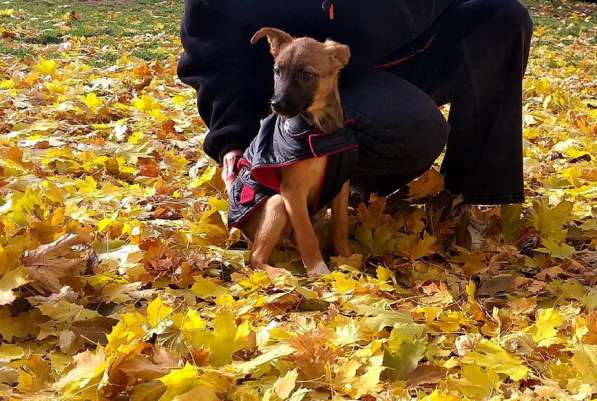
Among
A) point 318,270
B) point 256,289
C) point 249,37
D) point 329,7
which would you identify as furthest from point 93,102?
point 256,289

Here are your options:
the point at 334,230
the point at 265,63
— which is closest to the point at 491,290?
the point at 334,230

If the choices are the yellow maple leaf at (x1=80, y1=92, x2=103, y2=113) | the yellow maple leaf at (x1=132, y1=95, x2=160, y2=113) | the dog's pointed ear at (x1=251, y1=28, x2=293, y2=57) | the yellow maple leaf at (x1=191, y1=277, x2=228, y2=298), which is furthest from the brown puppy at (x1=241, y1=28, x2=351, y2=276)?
the yellow maple leaf at (x1=80, y1=92, x2=103, y2=113)

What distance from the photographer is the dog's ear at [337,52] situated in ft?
8.77

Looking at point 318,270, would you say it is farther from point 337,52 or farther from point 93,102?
point 93,102

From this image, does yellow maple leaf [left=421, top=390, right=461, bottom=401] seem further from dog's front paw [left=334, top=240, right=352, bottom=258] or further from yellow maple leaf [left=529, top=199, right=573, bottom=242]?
yellow maple leaf [left=529, top=199, right=573, bottom=242]

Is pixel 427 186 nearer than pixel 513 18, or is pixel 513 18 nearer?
pixel 513 18

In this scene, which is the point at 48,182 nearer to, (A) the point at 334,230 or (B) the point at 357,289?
(A) the point at 334,230

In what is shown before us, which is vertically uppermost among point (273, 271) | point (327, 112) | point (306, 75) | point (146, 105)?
point (306, 75)

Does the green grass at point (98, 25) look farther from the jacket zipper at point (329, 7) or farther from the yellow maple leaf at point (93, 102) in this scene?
the jacket zipper at point (329, 7)

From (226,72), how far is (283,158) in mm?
726

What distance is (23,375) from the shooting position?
1752 millimetres

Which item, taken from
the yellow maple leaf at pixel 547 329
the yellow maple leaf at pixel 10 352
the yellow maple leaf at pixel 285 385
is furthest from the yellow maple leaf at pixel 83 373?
the yellow maple leaf at pixel 547 329

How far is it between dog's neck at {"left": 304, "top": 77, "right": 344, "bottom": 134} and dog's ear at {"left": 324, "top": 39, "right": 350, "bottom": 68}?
87 mm

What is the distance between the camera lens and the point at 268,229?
279 centimetres
